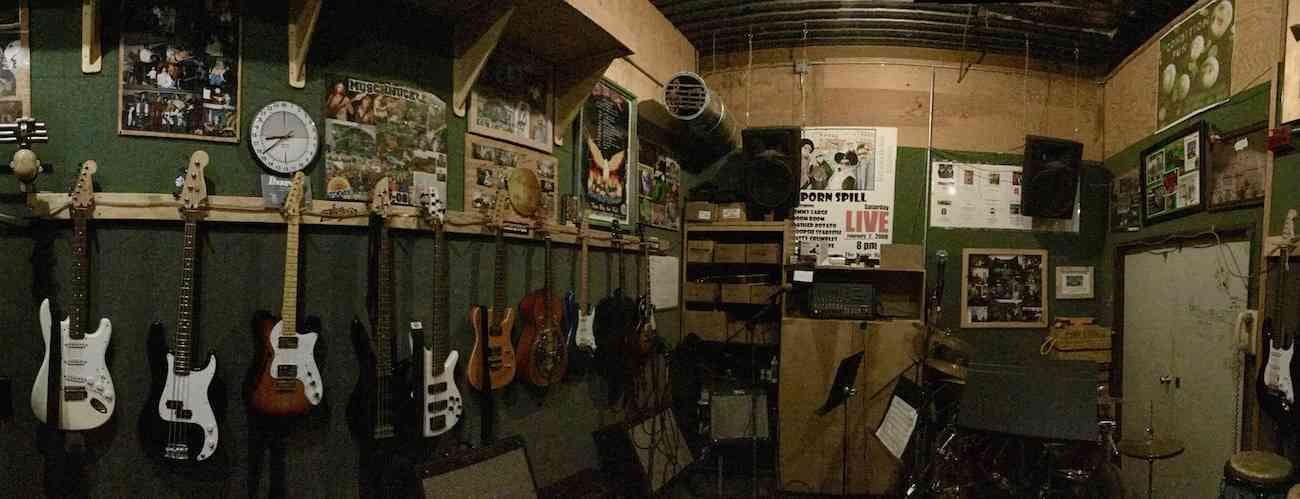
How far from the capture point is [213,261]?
5.52 feet

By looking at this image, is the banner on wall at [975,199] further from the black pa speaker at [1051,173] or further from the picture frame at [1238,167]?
the picture frame at [1238,167]

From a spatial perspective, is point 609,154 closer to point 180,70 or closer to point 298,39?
point 298,39

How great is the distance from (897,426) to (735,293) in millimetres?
1566

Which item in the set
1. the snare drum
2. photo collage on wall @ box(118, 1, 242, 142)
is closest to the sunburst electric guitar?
photo collage on wall @ box(118, 1, 242, 142)

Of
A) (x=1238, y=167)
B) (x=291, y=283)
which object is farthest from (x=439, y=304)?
(x=1238, y=167)

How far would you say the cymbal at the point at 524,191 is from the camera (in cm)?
238

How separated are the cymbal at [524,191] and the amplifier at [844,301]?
2.11 meters

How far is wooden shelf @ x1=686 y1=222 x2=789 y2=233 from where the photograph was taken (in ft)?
11.7

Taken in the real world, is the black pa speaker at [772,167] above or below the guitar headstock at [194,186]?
above

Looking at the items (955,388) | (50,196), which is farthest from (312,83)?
(955,388)

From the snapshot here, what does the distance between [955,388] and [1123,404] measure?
5.85 ft

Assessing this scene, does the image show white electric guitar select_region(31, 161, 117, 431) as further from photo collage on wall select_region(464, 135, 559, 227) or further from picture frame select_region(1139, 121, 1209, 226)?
picture frame select_region(1139, 121, 1209, 226)

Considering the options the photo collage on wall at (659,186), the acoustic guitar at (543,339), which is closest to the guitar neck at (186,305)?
the acoustic guitar at (543,339)

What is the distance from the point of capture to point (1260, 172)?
238 cm
